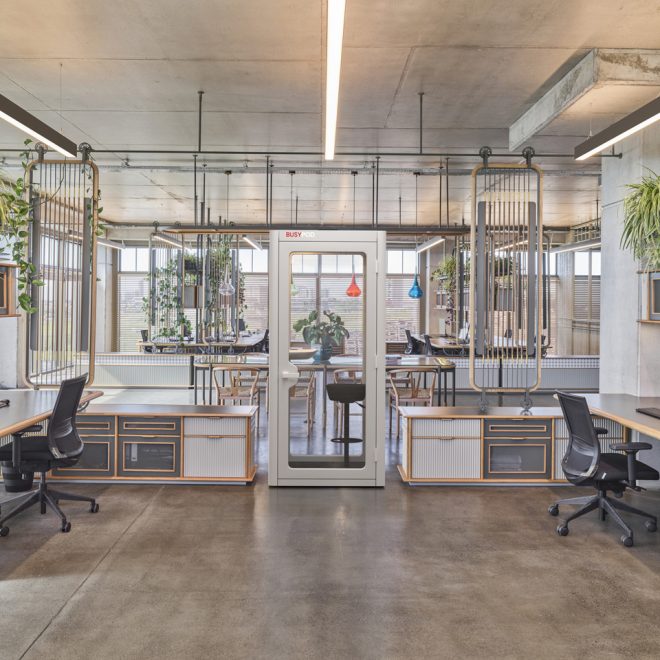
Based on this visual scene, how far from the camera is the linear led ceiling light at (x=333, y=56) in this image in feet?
8.68

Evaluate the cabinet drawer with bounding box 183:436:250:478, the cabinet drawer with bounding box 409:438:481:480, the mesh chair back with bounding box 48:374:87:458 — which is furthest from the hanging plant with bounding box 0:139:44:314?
the cabinet drawer with bounding box 409:438:481:480

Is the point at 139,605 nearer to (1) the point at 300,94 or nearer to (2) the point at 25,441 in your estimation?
(2) the point at 25,441

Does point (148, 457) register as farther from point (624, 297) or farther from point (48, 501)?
point (624, 297)

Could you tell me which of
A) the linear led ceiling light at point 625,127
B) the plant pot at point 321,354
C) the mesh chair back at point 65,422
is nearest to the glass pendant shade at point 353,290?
the plant pot at point 321,354

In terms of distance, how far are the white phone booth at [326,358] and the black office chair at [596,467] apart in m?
1.65

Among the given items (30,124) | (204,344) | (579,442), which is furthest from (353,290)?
(204,344)

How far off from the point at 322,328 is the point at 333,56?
284 centimetres

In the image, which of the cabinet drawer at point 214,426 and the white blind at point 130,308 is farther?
the white blind at point 130,308

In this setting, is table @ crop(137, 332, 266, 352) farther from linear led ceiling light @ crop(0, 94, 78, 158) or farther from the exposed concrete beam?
the exposed concrete beam

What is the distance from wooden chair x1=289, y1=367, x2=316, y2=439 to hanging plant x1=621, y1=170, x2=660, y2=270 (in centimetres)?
296

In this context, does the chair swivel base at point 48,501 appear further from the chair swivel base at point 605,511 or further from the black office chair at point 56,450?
the chair swivel base at point 605,511

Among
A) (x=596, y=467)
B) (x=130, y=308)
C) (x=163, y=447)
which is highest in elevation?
(x=130, y=308)

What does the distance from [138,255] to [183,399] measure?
6.88 metres

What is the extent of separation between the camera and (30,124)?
4.22 meters
